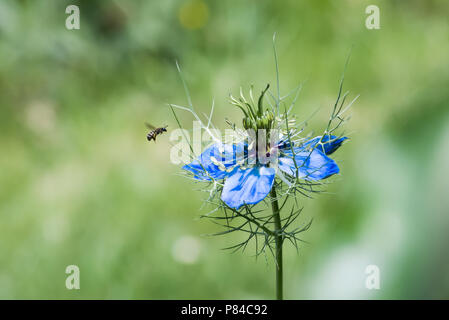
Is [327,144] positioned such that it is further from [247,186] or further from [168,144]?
[168,144]

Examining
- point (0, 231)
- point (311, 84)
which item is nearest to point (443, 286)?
point (311, 84)

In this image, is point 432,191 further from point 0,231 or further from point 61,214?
point 0,231

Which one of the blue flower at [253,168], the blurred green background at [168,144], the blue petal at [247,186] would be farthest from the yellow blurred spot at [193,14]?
the blue petal at [247,186]

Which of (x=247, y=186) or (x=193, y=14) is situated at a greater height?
(x=193, y=14)

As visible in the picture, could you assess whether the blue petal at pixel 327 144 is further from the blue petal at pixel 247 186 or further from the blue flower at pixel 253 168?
the blue petal at pixel 247 186

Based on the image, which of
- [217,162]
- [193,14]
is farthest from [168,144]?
[217,162]

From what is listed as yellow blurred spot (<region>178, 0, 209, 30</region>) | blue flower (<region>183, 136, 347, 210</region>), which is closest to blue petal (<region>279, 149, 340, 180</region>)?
blue flower (<region>183, 136, 347, 210</region>)
